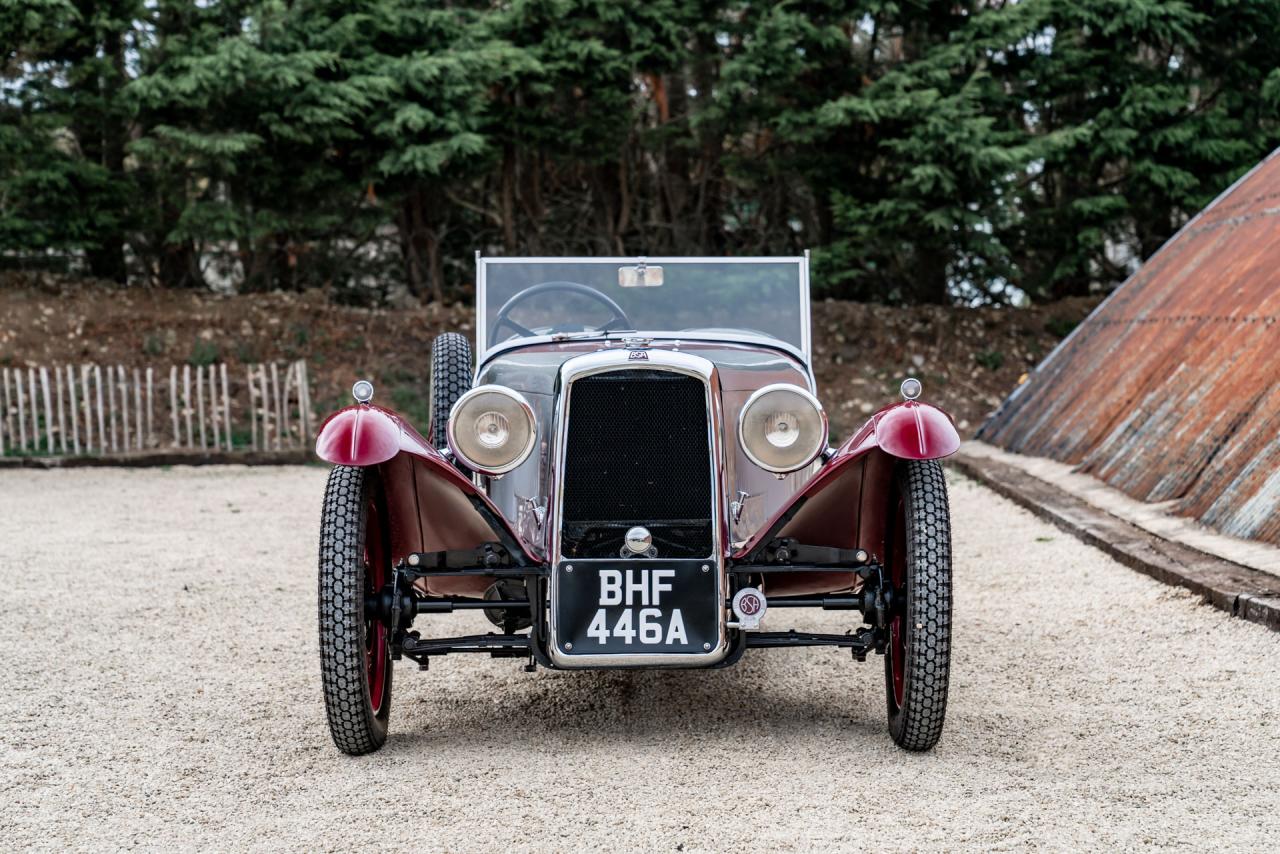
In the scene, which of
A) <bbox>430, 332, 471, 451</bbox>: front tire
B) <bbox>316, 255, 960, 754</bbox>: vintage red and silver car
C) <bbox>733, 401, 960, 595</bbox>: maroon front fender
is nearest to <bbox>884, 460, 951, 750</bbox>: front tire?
<bbox>316, 255, 960, 754</bbox>: vintage red and silver car

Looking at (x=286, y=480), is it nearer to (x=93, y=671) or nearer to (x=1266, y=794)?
(x=93, y=671)

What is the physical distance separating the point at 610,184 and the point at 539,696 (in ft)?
46.8

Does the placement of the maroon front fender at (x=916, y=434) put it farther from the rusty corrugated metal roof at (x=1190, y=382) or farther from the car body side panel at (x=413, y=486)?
the rusty corrugated metal roof at (x=1190, y=382)

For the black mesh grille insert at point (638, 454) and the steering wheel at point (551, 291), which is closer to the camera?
the black mesh grille insert at point (638, 454)

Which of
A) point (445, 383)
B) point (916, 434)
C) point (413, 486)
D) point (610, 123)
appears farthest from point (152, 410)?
point (916, 434)

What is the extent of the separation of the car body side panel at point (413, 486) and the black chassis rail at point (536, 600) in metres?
0.07

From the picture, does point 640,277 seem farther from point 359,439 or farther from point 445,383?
point 359,439

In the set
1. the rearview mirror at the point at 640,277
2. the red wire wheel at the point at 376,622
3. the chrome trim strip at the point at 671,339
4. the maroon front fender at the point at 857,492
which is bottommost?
the red wire wheel at the point at 376,622

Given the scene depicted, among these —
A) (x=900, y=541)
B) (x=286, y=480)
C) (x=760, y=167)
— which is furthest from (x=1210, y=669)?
(x=760, y=167)

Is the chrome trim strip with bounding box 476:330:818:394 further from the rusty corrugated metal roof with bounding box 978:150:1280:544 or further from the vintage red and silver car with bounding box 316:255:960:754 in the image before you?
the rusty corrugated metal roof with bounding box 978:150:1280:544

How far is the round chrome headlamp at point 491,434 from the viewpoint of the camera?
442 cm

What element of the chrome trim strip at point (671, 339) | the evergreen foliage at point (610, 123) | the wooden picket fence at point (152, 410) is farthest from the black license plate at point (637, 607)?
the evergreen foliage at point (610, 123)

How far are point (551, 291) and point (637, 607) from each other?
2.16 metres

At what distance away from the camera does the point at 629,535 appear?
418 cm
